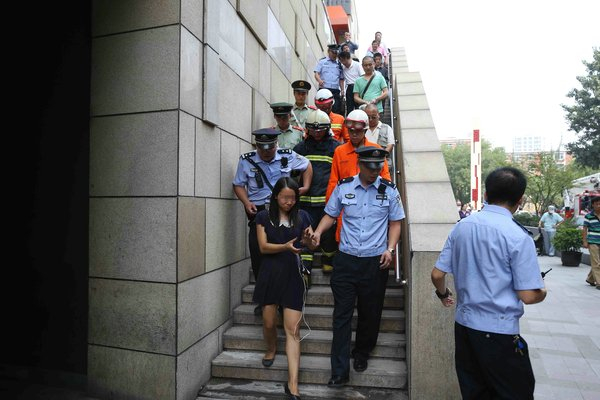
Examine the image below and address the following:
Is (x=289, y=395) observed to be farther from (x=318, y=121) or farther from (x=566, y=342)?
(x=566, y=342)

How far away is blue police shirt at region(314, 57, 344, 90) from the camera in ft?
29.8

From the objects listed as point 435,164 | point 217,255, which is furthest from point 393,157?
point 217,255

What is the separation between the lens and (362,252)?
4.20 meters

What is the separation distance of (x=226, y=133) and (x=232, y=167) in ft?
1.36

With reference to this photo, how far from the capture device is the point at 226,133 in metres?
5.24

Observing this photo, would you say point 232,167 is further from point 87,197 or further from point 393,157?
point 393,157

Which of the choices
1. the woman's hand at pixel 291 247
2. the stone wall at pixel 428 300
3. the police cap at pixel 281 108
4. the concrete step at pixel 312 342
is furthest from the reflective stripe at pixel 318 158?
the concrete step at pixel 312 342

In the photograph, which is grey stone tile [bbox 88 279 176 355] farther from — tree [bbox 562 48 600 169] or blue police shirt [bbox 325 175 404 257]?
tree [bbox 562 48 600 169]

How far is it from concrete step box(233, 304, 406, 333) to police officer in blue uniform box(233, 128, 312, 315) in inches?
6.9

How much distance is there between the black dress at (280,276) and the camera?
4219 millimetres

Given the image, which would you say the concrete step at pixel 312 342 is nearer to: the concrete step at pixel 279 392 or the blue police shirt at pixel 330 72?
the concrete step at pixel 279 392

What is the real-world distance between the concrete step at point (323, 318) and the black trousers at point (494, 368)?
1.81m

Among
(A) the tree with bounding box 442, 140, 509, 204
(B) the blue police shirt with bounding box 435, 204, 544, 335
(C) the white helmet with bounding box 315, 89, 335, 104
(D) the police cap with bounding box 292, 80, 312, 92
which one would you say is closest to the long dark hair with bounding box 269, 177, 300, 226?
(B) the blue police shirt with bounding box 435, 204, 544, 335

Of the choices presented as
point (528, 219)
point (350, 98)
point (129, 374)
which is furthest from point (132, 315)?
point (528, 219)
